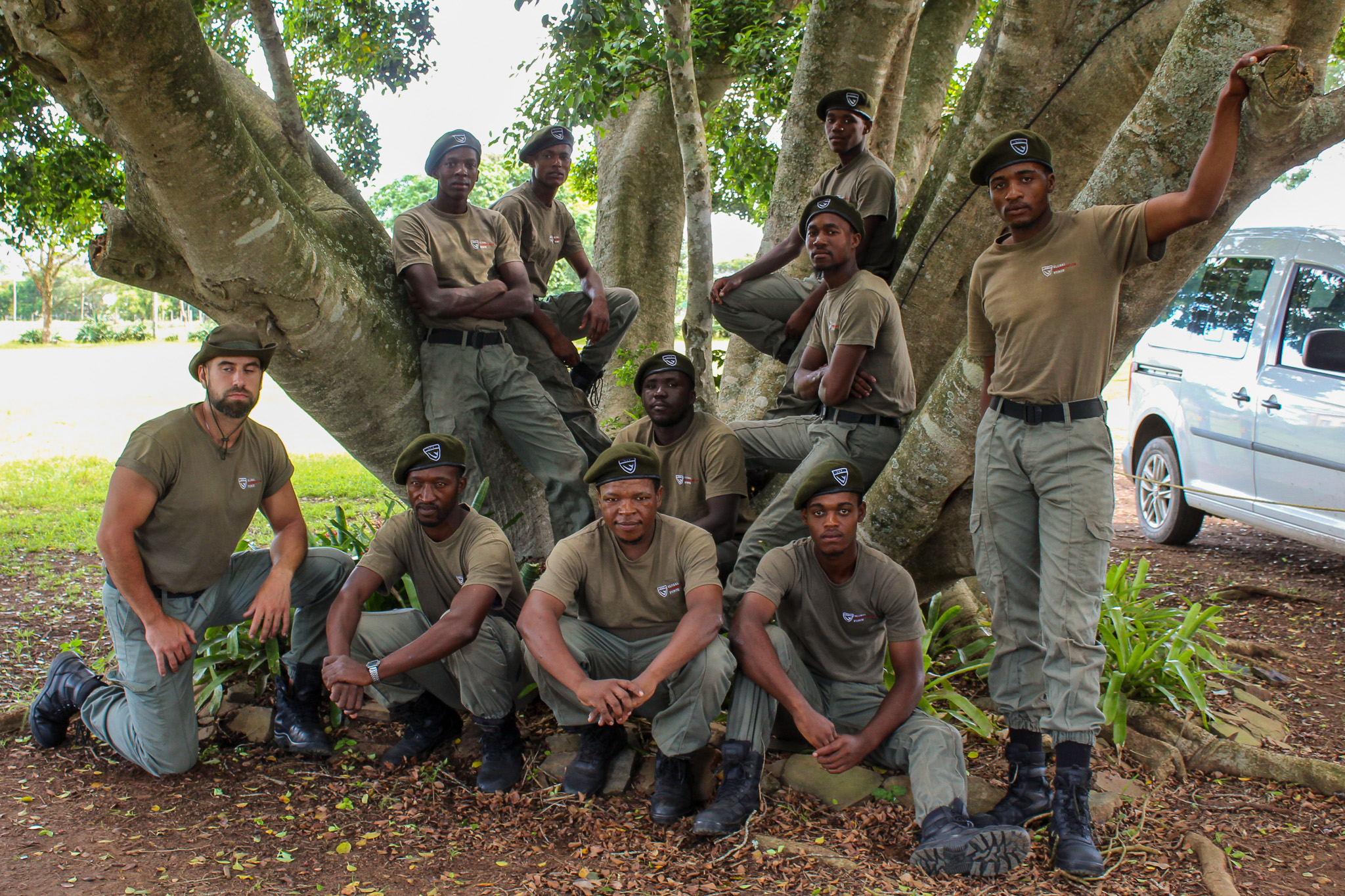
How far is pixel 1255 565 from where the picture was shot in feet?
23.3

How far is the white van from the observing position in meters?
5.92

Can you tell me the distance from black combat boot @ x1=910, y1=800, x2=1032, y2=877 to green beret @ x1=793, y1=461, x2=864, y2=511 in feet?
3.94

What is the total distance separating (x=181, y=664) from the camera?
377 cm

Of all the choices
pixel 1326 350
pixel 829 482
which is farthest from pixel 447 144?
Answer: pixel 1326 350

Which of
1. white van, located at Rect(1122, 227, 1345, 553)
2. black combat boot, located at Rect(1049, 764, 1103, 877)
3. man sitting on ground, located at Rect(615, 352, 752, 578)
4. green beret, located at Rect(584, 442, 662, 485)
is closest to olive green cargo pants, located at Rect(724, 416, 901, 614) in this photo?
man sitting on ground, located at Rect(615, 352, 752, 578)

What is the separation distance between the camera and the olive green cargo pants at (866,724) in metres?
3.33

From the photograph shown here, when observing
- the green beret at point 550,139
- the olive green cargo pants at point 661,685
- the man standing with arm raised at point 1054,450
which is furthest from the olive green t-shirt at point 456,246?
the man standing with arm raised at point 1054,450

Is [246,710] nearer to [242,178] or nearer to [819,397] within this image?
[242,178]

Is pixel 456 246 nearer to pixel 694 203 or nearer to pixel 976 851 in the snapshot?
pixel 694 203

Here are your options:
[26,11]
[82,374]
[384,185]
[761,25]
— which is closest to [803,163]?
[761,25]

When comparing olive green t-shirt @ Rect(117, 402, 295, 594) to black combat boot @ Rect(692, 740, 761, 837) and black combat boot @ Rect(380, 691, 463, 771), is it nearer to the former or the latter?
black combat boot @ Rect(380, 691, 463, 771)

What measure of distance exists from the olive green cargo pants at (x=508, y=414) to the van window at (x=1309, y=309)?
15.1ft

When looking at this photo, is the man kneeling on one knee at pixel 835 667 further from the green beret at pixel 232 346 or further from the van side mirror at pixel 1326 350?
the van side mirror at pixel 1326 350

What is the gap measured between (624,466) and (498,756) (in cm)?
122
